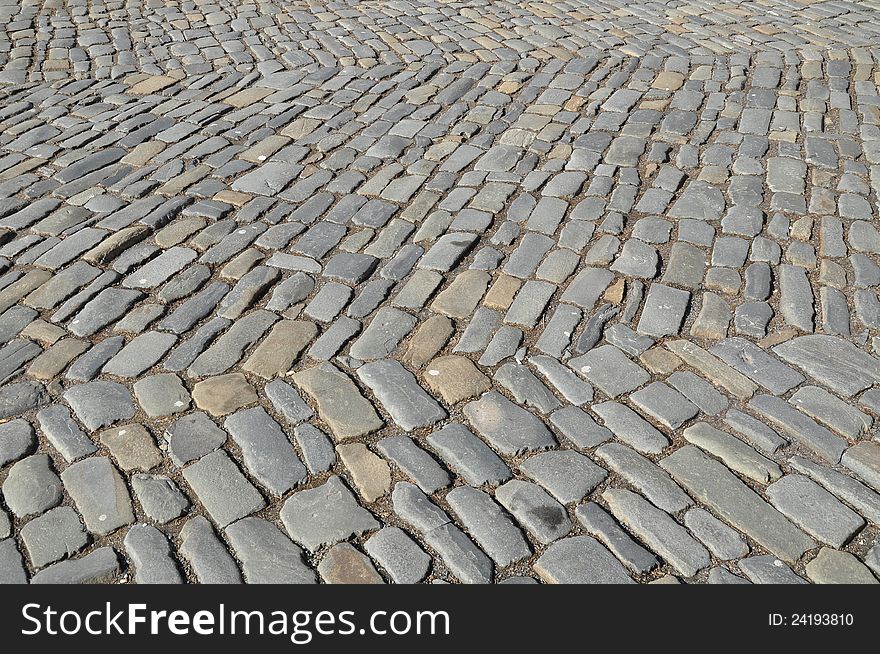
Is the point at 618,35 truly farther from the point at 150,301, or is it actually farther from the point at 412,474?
the point at 412,474

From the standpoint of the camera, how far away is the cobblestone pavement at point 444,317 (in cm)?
270

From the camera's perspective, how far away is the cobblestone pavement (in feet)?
8.84

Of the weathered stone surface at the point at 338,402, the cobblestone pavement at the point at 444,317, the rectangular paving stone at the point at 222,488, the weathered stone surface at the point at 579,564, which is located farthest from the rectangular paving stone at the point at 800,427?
the rectangular paving stone at the point at 222,488

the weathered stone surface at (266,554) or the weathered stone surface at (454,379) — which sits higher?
the weathered stone surface at (454,379)

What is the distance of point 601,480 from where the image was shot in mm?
2869

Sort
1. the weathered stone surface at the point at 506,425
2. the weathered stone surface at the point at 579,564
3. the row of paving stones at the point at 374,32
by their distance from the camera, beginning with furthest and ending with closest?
the row of paving stones at the point at 374,32 → the weathered stone surface at the point at 506,425 → the weathered stone surface at the point at 579,564

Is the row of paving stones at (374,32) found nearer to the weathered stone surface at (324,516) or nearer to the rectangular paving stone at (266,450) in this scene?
the rectangular paving stone at (266,450)

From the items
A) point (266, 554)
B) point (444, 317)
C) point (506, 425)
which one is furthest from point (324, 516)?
point (444, 317)

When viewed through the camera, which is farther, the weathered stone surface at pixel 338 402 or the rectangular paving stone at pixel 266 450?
the weathered stone surface at pixel 338 402

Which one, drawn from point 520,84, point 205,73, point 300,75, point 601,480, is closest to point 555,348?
point 601,480

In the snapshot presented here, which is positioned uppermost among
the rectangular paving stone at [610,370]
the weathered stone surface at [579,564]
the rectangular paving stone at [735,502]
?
the rectangular paving stone at [610,370]

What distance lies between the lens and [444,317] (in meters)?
3.68

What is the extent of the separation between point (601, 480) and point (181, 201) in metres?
2.79

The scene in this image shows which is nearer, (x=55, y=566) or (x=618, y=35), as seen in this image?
(x=55, y=566)
